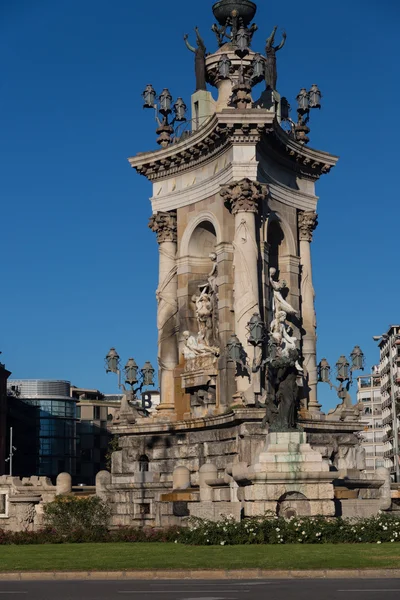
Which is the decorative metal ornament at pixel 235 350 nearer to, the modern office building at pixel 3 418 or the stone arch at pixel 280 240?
the stone arch at pixel 280 240

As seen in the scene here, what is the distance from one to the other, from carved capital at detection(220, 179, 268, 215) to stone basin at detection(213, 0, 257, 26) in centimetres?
1216

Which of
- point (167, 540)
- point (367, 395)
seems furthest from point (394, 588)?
point (367, 395)

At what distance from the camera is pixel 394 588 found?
19.5m

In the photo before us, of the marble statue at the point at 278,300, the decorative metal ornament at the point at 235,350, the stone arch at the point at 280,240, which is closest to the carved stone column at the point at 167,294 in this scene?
the stone arch at the point at 280,240

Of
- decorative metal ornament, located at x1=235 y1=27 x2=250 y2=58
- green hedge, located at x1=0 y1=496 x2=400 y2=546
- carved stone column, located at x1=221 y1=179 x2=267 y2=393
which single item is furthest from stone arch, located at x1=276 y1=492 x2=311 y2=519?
decorative metal ornament, located at x1=235 y1=27 x2=250 y2=58

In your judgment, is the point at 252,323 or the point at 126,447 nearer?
the point at 252,323

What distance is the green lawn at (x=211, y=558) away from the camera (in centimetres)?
2325

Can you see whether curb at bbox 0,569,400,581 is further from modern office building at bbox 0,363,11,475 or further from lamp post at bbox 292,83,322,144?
modern office building at bbox 0,363,11,475

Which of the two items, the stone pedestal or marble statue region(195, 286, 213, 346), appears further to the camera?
marble statue region(195, 286, 213, 346)

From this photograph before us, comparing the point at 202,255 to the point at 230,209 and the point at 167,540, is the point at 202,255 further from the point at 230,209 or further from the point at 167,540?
the point at 167,540

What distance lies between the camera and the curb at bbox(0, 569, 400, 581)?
2212 cm

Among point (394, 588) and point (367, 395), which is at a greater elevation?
point (367, 395)

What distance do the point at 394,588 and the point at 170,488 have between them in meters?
A: 26.8

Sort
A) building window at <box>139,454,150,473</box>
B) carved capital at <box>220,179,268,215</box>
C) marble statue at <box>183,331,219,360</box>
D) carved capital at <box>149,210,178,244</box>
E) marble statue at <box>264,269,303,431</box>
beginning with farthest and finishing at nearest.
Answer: carved capital at <box>149,210,178,244</box>
building window at <box>139,454,150,473</box>
marble statue at <box>183,331,219,360</box>
carved capital at <box>220,179,268,215</box>
marble statue at <box>264,269,303,431</box>
